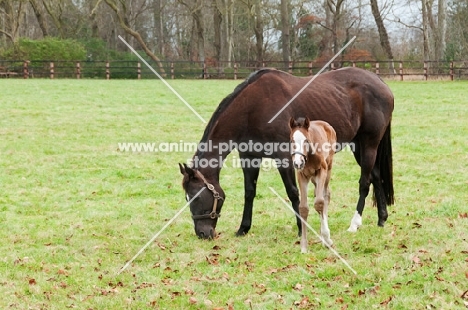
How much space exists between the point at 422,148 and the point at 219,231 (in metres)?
7.49

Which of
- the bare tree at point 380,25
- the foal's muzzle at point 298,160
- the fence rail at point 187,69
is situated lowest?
the foal's muzzle at point 298,160

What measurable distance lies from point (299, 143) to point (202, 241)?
6.44 feet

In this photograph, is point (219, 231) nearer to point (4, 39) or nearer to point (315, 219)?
point (315, 219)

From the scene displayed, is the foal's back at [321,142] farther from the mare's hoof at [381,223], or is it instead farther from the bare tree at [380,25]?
the bare tree at [380,25]

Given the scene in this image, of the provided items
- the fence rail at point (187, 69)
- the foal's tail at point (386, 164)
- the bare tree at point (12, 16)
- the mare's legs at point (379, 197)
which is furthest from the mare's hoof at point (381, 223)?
the bare tree at point (12, 16)

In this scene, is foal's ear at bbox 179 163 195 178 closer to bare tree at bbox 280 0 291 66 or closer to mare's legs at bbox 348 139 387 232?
mare's legs at bbox 348 139 387 232

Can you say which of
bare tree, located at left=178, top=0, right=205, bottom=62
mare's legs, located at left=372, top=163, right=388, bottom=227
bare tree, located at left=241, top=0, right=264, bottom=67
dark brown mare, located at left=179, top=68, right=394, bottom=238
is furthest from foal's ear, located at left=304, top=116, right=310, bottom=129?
bare tree, located at left=178, top=0, right=205, bottom=62

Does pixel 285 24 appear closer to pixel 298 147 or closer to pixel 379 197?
pixel 379 197

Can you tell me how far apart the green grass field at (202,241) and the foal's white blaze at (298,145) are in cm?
104

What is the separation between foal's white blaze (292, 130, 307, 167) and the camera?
565 cm

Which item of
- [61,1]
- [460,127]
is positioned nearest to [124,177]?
[460,127]

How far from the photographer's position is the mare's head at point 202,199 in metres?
6.92

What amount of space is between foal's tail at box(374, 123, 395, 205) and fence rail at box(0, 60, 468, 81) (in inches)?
1067

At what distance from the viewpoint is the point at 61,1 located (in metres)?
44.4
